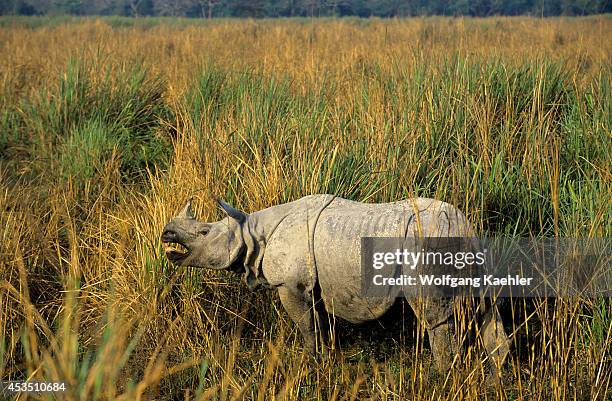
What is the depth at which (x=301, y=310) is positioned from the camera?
2.87m

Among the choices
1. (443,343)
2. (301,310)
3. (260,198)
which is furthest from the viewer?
(260,198)

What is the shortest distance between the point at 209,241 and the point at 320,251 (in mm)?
443

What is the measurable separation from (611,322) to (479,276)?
0.53 meters

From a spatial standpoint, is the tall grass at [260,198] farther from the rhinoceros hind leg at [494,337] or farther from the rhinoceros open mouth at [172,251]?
the rhinoceros open mouth at [172,251]

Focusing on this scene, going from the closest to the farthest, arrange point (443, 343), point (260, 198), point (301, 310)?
1. point (443, 343)
2. point (301, 310)
3. point (260, 198)

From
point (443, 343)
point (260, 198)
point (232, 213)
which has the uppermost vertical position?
point (232, 213)

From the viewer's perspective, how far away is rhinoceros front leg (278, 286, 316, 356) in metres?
2.85

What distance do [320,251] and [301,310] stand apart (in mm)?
252

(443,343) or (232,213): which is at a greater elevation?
(232,213)

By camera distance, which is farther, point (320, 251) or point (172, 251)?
point (172, 251)

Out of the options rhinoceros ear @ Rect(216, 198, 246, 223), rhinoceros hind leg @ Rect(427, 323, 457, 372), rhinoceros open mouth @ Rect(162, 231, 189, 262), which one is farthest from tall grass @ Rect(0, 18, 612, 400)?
rhinoceros ear @ Rect(216, 198, 246, 223)

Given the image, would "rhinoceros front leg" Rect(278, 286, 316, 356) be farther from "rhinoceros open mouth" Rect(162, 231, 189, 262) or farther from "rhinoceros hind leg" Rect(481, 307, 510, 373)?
"rhinoceros hind leg" Rect(481, 307, 510, 373)

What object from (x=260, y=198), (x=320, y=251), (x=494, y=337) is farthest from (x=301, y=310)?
(x=260, y=198)

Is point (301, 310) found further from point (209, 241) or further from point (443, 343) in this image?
point (443, 343)
